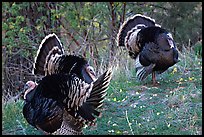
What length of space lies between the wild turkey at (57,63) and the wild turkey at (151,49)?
4.20 ft

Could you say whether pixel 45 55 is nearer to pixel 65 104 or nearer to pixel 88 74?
pixel 88 74

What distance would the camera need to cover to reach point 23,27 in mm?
11500

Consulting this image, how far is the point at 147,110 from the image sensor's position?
5.56 m

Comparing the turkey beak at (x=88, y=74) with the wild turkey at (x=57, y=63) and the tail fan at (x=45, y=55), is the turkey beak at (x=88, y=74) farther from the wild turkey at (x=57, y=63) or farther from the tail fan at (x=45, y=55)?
the tail fan at (x=45, y=55)

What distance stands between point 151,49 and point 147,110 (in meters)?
1.34

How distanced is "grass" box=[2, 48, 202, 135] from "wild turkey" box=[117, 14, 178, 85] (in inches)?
12.1

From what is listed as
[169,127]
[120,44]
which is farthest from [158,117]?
[120,44]

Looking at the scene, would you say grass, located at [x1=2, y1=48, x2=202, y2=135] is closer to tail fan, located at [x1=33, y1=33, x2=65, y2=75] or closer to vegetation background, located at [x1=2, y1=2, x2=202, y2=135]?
vegetation background, located at [x1=2, y1=2, x2=202, y2=135]

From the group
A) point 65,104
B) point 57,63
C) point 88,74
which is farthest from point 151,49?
point 65,104

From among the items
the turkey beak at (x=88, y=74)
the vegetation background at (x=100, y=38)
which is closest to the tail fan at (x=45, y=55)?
the turkey beak at (x=88, y=74)

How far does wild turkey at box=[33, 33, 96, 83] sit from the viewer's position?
5492 mm

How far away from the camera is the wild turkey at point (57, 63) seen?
18.0ft

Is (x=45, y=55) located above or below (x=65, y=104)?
above

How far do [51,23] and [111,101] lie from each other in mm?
6392
